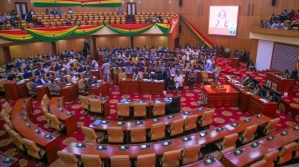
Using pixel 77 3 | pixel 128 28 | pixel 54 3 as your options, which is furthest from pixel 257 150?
pixel 54 3

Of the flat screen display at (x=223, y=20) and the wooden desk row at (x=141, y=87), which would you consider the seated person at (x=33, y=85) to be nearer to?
the wooden desk row at (x=141, y=87)

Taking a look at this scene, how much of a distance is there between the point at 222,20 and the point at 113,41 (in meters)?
10.6

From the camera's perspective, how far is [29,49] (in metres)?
19.0

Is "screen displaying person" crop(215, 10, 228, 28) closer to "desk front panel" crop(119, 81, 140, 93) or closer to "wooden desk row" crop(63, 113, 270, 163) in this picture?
"desk front panel" crop(119, 81, 140, 93)

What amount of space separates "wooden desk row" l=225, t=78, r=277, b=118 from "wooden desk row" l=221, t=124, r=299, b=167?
213 cm

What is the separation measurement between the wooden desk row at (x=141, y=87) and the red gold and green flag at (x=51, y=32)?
23.6ft

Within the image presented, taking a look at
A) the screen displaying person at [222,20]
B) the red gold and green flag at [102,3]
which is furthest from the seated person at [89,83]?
the screen displaying person at [222,20]

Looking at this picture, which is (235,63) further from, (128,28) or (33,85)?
(33,85)

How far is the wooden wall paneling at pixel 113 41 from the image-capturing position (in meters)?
23.1

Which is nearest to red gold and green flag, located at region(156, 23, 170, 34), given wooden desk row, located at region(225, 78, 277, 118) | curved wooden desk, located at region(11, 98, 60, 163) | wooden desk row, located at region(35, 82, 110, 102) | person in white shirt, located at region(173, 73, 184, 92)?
person in white shirt, located at region(173, 73, 184, 92)

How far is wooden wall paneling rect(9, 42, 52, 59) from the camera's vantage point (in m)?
18.0

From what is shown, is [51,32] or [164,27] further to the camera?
[164,27]

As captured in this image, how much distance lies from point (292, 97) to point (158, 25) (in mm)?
12109

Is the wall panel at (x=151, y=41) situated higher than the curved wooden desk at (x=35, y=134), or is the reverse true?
the wall panel at (x=151, y=41)
